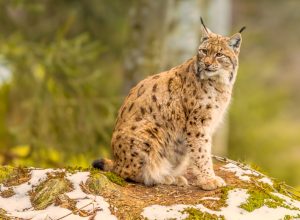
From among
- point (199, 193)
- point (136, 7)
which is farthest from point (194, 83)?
point (136, 7)

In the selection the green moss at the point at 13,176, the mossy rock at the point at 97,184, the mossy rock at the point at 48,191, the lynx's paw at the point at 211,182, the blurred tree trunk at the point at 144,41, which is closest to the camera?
the mossy rock at the point at 48,191

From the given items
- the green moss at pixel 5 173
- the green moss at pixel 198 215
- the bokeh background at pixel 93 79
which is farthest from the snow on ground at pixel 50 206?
the bokeh background at pixel 93 79

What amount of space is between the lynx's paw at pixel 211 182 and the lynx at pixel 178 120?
1.2 inches

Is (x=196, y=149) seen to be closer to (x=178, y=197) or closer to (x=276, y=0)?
(x=178, y=197)

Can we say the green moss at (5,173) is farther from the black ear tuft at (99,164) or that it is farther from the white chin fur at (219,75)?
the white chin fur at (219,75)

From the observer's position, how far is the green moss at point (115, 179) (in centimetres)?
643

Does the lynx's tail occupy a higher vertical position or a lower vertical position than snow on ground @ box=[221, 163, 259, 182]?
higher

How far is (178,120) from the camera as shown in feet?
22.3

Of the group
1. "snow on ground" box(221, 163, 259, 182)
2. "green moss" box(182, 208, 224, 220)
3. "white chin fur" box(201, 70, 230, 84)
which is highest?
"white chin fur" box(201, 70, 230, 84)

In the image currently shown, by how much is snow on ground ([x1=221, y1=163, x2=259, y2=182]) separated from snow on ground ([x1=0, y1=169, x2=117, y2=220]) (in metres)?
1.38

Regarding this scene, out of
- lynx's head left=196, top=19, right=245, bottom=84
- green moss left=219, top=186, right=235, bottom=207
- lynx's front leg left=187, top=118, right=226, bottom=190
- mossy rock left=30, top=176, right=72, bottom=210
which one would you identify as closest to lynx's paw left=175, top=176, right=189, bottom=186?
lynx's front leg left=187, top=118, right=226, bottom=190

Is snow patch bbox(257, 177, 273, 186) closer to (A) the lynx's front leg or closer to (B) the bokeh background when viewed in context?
(A) the lynx's front leg

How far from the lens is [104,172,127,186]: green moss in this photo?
6434 millimetres

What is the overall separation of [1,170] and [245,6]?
26593mm
